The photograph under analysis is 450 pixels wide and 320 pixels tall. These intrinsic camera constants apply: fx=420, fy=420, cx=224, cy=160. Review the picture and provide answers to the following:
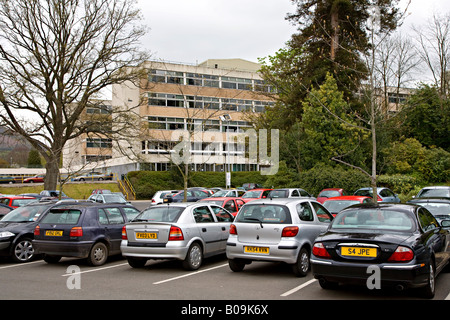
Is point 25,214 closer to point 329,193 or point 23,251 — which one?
point 23,251

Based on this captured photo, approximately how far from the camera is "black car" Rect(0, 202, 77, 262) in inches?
441

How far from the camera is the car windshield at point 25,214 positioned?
1216cm

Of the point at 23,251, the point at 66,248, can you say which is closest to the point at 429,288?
the point at 66,248

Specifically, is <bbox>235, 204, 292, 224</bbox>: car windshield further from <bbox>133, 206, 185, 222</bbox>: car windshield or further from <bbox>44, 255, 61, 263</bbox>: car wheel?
<bbox>44, 255, 61, 263</bbox>: car wheel

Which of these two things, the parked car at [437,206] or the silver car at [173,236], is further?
the parked car at [437,206]

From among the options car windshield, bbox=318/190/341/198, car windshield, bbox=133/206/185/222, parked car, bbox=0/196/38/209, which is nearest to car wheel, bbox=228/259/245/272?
car windshield, bbox=133/206/185/222

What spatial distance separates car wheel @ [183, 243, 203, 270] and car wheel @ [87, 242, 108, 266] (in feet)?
8.10

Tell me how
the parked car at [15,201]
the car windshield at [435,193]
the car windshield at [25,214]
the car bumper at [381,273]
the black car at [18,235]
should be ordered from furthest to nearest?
1. the parked car at [15,201]
2. the car windshield at [435,193]
3. the car windshield at [25,214]
4. the black car at [18,235]
5. the car bumper at [381,273]

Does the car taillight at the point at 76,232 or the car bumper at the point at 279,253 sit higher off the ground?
the car taillight at the point at 76,232

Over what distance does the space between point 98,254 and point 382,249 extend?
7030mm

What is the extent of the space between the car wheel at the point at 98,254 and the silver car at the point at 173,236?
40.0 inches

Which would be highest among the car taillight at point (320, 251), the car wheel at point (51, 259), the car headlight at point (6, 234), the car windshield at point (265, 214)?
the car windshield at point (265, 214)

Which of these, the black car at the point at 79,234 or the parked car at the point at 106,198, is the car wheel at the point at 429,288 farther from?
the parked car at the point at 106,198

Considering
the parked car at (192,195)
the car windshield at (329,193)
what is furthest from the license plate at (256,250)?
the parked car at (192,195)
